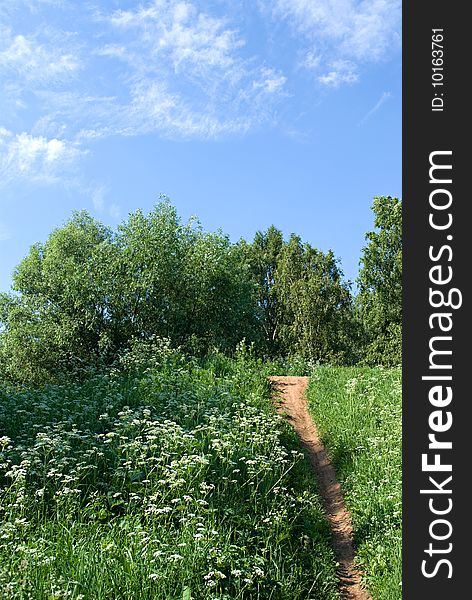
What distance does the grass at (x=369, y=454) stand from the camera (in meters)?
7.94

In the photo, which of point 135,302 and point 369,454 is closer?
point 369,454

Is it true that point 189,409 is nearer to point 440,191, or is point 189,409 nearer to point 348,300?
point 440,191

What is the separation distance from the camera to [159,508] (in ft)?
25.5

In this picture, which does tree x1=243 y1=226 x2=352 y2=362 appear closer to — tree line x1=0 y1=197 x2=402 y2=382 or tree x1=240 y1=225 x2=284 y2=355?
tree x1=240 y1=225 x2=284 y2=355

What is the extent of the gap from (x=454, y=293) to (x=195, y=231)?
23342mm

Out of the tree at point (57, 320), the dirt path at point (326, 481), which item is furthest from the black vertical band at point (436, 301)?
the tree at point (57, 320)

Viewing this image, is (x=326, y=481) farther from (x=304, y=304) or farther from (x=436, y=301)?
(x=304, y=304)

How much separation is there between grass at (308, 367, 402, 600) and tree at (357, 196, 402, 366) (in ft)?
65.9

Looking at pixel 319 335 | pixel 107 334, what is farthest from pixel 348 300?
pixel 107 334

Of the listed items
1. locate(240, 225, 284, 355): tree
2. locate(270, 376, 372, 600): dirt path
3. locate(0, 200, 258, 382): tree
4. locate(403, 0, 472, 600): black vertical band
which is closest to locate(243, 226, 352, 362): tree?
locate(240, 225, 284, 355): tree

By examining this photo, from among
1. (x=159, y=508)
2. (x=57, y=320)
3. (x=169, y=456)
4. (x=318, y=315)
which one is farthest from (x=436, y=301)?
(x=318, y=315)

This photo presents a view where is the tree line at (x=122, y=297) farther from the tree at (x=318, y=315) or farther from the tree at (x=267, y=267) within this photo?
the tree at (x=267, y=267)

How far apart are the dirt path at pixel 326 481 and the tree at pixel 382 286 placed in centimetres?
2057

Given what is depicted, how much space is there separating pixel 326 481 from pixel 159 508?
4154 millimetres
